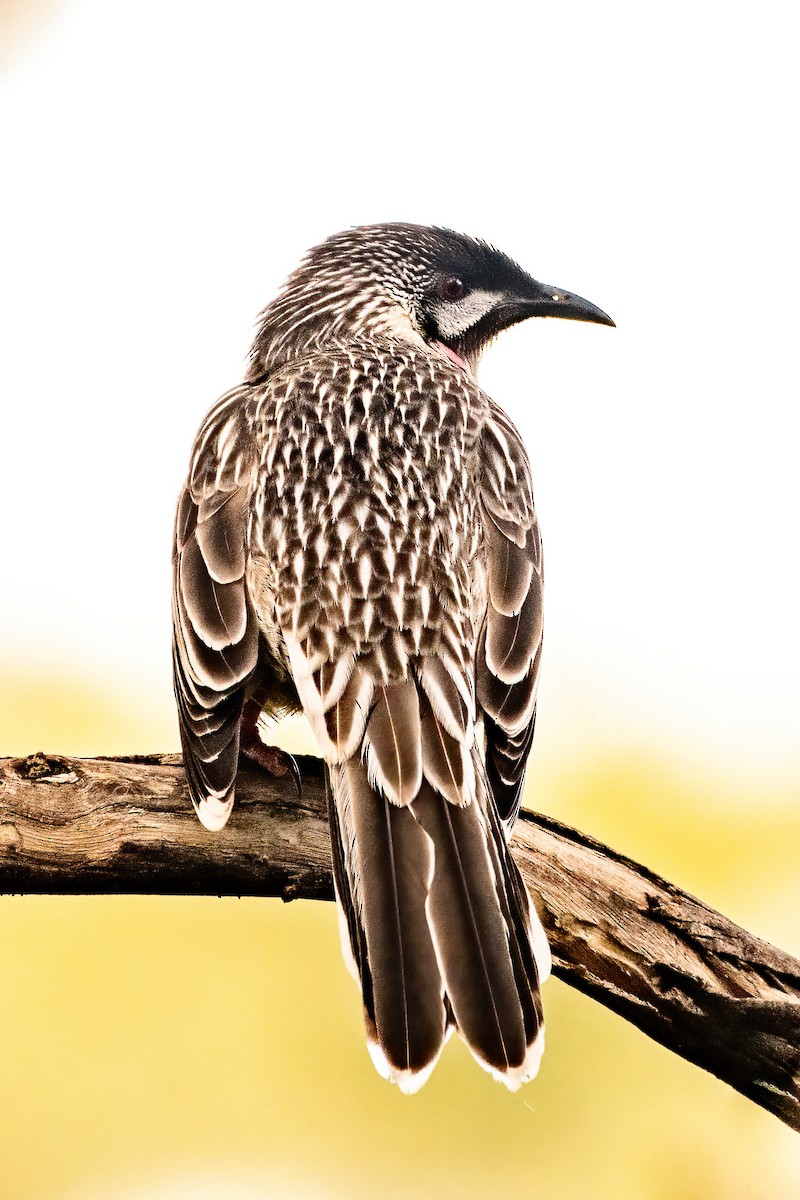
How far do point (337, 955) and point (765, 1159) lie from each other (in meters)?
0.99

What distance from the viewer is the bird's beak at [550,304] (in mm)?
3297

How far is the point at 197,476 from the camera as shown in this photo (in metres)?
2.66

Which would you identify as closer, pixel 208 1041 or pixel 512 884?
pixel 512 884

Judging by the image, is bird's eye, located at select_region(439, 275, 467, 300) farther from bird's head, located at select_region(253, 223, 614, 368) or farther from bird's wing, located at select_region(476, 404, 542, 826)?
bird's wing, located at select_region(476, 404, 542, 826)

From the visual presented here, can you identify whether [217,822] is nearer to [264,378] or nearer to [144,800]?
[144,800]

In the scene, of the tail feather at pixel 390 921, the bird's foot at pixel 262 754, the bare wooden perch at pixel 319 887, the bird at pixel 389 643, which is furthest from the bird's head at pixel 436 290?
the tail feather at pixel 390 921

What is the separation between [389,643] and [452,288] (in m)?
1.45

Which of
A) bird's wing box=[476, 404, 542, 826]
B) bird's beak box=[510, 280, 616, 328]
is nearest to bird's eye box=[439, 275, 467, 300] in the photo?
bird's beak box=[510, 280, 616, 328]

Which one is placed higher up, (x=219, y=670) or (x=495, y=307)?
(x=495, y=307)

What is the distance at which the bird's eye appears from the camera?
10.9 ft

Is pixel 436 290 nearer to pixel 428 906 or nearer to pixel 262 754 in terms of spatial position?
pixel 262 754

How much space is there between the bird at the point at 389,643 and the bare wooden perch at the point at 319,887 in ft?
0.48

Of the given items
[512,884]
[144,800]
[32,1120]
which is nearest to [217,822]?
[144,800]

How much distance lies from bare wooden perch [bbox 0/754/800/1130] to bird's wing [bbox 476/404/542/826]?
0.93ft
